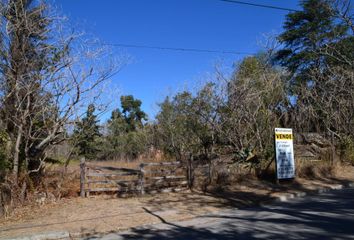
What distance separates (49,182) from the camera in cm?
1367

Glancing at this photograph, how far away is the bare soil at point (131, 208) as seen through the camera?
9.52 m

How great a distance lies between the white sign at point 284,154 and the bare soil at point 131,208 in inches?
19.4

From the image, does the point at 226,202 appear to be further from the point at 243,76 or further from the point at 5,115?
the point at 243,76

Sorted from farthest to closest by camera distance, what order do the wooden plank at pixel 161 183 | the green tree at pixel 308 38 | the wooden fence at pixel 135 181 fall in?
the green tree at pixel 308 38
the wooden plank at pixel 161 183
the wooden fence at pixel 135 181

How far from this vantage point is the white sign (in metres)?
15.9

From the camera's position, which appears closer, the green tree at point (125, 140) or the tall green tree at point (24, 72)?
the tall green tree at point (24, 72)

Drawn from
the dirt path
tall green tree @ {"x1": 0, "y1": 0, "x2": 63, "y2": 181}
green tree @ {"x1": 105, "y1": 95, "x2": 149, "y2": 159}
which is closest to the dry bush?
the dirt path

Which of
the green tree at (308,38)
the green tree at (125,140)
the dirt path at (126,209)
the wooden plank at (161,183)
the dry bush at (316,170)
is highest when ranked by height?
the green tree at (308,38)

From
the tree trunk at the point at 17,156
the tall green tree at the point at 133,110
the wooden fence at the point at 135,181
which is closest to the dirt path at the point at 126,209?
the wooden fence at the point at 135,181

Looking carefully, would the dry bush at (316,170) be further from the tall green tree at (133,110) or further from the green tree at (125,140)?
the tall green tree at (133,110)

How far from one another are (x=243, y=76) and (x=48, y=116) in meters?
11.3

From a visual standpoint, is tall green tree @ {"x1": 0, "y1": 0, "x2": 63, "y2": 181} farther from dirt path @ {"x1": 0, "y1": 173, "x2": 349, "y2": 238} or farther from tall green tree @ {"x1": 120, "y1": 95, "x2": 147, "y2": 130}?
tall green tree @ {"x1": 120, "y1": 95, "x2": 147, "y2": 130}

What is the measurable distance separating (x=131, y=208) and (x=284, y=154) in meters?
7.36

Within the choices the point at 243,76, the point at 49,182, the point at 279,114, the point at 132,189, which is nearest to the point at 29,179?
the point at 49,182
